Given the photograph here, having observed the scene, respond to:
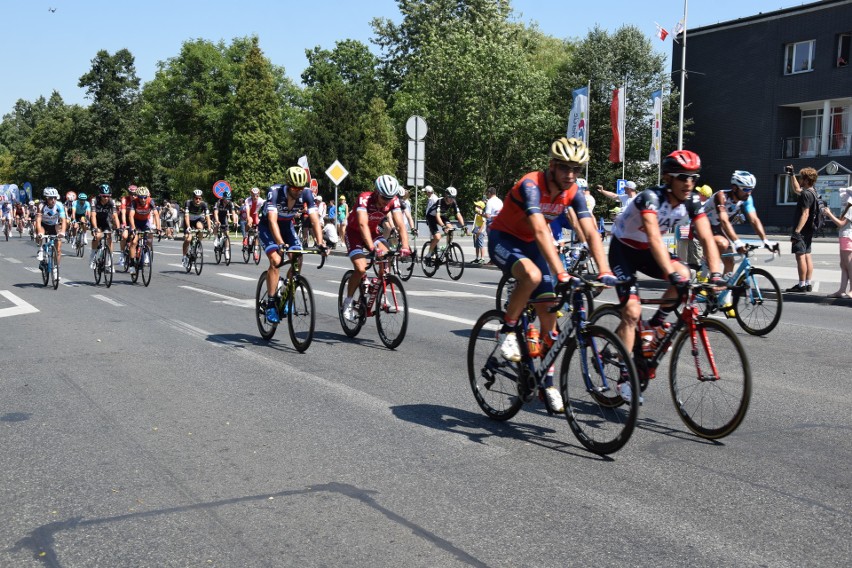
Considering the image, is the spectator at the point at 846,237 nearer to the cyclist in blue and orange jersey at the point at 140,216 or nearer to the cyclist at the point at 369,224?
the cyclist at the point at 369,224

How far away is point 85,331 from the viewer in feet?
36.2

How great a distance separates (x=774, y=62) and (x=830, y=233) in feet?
32.1

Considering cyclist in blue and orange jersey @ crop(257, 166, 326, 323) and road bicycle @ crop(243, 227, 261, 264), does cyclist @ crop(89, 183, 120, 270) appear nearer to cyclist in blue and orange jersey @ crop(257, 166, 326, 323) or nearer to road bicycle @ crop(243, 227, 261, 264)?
road bicycle @ crop(243, 227, 261, 264)

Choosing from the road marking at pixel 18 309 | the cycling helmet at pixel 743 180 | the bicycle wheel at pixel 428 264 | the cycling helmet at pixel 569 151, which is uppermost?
the cycling helmet at pixel 743 180

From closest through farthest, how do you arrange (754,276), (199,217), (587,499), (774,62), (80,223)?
(587,499)
(754,276)
(199,217)
(80,223)
(774,62)

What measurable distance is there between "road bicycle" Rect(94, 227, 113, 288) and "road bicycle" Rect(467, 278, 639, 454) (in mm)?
13273

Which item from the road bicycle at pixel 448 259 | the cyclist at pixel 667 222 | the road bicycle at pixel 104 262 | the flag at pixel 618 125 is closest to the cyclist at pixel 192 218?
the road bicycle at pixel 104 262

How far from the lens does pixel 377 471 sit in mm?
4938

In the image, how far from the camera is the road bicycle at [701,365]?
17.6ft

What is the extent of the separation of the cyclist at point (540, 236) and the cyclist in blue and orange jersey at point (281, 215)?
363 centimetres

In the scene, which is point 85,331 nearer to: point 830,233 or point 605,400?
point 605,400

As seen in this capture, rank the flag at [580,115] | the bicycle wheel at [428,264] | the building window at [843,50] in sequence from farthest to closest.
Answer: the building window at [843,50], the flag at [580,115], the bicycle wheel at [428,264]

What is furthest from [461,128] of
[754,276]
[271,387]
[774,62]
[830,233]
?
[271,387]

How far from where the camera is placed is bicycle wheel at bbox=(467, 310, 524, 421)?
5922 mm
